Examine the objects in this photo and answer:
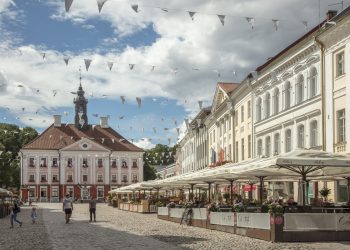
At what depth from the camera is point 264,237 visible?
19.5m

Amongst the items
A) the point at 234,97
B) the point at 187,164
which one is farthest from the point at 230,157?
the point at 187,164

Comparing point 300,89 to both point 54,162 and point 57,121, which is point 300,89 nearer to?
point 54,162

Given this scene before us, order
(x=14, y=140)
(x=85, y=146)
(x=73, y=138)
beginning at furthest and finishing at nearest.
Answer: (x=73, y=138) → (x=85, y=146) → (x=14, y=140)

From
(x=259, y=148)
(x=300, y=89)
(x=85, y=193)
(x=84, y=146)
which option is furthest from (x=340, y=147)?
(x=84, y=146)

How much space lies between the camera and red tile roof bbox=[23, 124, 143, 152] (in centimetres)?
11644

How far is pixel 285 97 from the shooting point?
123 ft

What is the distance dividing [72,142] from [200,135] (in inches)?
1970

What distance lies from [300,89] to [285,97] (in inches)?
90.2

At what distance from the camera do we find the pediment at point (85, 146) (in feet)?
382

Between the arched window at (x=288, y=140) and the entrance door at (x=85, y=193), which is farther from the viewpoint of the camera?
the entrance door at (x=85, y=193)

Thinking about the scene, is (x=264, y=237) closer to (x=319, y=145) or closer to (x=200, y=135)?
(x=319, y=145)

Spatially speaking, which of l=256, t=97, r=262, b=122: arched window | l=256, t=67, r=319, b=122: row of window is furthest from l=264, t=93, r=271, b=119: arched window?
l=256, t=97, r=262, b=122: arched window

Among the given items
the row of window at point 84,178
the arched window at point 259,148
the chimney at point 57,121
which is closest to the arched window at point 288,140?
the arched window at point 259,148

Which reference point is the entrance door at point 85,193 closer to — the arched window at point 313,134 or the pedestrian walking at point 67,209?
the pedestrian walking at point 67,209
